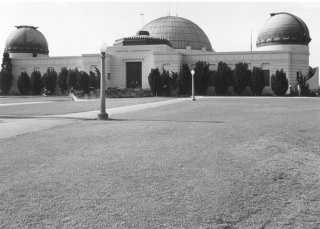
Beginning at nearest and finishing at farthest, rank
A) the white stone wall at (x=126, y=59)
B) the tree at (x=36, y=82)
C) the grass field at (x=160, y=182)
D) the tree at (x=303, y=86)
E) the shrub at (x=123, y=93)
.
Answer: the grass field at (x=160, y=182)
the shrub at (x=123, y=93)
the tree at (x=303, y=86)
the white stone wall at (x=126, y=59)
the tree at (x=36, y=82)

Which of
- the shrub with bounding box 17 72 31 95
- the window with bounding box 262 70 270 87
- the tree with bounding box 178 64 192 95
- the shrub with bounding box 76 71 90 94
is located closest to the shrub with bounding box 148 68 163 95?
the tree with bounding box 178 64 192 95

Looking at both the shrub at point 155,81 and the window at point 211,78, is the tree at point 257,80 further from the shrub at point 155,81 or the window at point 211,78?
the shrub at point 155,81

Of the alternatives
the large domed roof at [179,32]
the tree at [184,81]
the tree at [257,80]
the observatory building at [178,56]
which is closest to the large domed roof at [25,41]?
the observatory building at [178,56]

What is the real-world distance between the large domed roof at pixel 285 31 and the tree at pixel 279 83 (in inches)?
400

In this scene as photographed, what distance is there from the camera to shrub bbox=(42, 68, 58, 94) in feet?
197

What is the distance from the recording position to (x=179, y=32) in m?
66.9

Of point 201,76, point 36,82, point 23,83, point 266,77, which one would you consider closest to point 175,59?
point 201,76

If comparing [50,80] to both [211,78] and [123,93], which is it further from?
[211,78]

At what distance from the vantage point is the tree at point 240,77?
5145 cm

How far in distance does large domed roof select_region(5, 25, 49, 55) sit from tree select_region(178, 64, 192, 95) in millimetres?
32256

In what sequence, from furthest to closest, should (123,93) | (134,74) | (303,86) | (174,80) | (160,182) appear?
(134,74) → (174,80) → (303,86) → (123,93) → (160,182)

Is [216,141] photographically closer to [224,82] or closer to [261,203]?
[261,203]

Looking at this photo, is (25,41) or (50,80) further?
(25,41)

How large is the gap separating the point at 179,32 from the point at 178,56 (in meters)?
13.8
